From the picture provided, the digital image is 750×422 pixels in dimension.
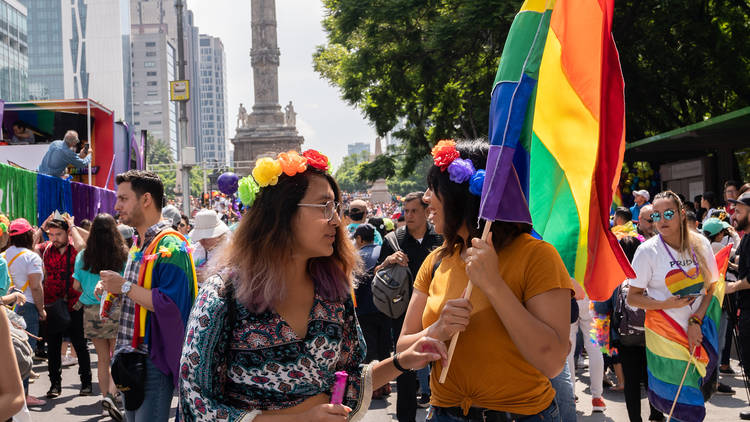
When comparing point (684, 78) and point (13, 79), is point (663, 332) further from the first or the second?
point (13, 79)

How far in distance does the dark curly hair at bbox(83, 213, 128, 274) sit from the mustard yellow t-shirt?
514 centimetres

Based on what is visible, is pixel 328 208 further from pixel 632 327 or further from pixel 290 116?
pixel 290 116

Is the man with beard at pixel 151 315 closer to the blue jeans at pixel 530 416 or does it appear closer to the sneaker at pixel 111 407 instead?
the blue jeans at pixel 530 416

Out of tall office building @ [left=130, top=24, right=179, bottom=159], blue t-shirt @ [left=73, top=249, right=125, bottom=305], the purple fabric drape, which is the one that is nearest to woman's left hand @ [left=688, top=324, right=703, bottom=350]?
blue t-shirt @ [left=73, top=249, right=125, bottom=305]

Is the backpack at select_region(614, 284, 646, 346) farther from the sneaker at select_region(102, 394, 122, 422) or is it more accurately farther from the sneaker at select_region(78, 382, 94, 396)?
the sneaker at select_region(78, 382, 94, 396)

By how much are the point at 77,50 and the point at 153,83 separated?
44.3m

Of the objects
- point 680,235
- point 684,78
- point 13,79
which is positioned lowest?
point 680,235

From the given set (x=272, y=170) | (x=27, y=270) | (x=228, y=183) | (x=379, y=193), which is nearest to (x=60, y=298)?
(x=27, y=270)

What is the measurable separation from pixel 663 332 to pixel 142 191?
11.7ft

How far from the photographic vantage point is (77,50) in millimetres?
143500

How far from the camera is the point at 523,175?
2996 mm

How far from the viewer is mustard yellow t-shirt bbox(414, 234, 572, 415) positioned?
2717 mm

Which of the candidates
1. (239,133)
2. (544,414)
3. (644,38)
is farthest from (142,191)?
(239,133)

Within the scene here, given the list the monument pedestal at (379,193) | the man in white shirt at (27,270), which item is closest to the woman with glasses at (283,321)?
the man in white shirt at (27,270)
